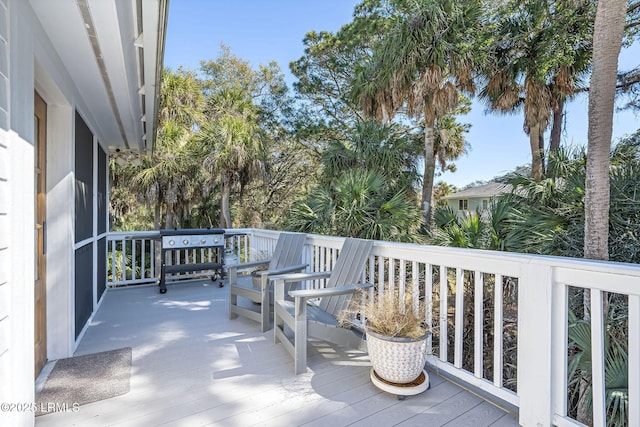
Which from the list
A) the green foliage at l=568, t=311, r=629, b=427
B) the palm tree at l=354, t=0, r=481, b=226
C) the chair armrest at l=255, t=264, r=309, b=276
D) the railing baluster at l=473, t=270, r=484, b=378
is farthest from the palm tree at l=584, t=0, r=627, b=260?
the palm tree at l=354, t=0, r=481, b=226

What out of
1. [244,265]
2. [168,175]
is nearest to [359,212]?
[244,265]

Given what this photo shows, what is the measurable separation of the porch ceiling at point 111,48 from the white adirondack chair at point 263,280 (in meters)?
2.01

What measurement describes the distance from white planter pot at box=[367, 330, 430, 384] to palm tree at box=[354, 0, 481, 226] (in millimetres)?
5054

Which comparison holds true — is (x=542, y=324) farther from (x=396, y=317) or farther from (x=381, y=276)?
(x=381, y=276)

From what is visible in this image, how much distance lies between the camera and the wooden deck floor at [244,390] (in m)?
1.87

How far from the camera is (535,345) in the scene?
1.75 m

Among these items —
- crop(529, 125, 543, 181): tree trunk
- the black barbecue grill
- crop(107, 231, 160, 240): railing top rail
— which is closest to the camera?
the black barbecue grill

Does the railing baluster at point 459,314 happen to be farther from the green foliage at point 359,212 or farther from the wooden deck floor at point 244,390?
the green foliage at point 359,212

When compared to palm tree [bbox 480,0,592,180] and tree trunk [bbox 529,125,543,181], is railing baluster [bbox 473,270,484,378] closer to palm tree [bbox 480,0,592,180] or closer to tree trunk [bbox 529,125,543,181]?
palm tree [bbox 480,0,592,180]

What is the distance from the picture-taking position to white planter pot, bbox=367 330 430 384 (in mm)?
2018

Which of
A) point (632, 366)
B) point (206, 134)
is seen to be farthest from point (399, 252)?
point (206, 134)

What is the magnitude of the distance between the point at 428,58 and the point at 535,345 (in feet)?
22.0

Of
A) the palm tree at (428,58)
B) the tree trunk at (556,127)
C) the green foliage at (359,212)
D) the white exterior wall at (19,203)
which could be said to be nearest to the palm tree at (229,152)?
the green foliage at (359,212)

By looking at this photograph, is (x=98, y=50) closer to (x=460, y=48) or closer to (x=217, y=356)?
(x=217, y=356)
